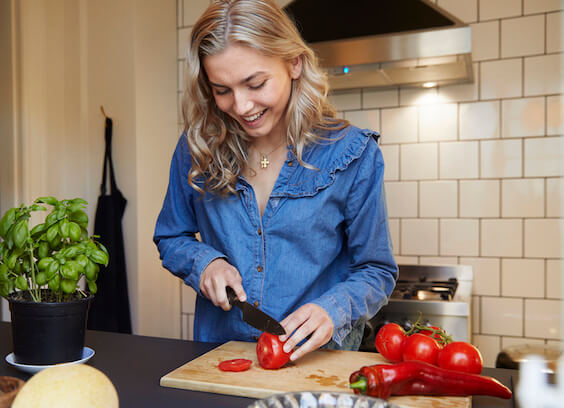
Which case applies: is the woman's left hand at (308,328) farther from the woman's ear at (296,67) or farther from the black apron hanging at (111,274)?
the black apron hanging at (111,274)

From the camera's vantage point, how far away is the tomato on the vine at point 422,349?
84 centimetres

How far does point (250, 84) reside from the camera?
102 centimetres

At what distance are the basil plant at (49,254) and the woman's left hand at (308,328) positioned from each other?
1.04 feet

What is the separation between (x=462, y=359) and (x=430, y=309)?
0.99 meters

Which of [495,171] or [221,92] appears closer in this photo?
[221,92]

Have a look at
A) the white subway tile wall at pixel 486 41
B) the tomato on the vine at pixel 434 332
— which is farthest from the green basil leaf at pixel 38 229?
the white subway tile wall at pixel 486 41

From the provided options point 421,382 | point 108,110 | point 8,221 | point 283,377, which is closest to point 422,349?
point 421,382

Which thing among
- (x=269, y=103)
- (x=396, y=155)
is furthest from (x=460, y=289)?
(x=269, y=103)

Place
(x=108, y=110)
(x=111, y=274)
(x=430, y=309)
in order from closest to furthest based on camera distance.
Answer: (x=430, y=309) → (x=111, y=274) → (x=108, y=110)

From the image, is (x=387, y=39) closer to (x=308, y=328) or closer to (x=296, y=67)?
(x=296, y=67)

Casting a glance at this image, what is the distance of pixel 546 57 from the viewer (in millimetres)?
2072

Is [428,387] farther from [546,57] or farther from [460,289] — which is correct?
[546,57]

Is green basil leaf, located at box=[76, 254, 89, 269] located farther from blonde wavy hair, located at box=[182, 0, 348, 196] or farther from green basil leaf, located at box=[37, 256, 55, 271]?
blonde wavy hair, located at box=[182, 0, 348, 196]

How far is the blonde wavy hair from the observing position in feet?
3.31
